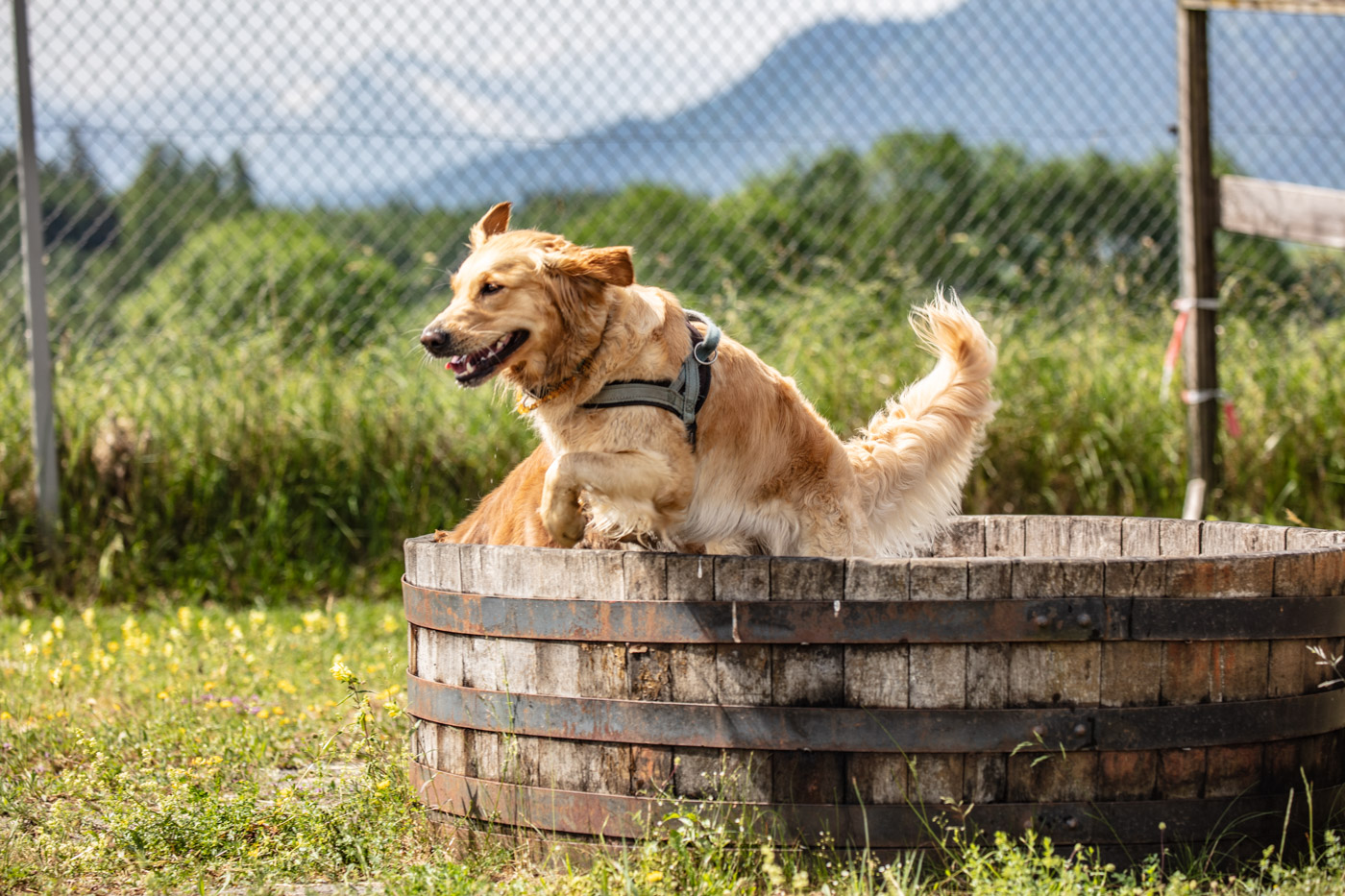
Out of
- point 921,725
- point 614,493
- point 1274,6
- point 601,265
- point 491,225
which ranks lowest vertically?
point 921,725

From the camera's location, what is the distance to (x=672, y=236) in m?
7.56

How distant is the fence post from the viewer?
609cm

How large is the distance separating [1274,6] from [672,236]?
3624mm

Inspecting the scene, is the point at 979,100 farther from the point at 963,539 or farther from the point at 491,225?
the point at 491,225

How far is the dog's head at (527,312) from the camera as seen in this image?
117 inches

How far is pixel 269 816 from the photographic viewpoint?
291 centimetres

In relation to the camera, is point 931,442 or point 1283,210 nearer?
point 931,442

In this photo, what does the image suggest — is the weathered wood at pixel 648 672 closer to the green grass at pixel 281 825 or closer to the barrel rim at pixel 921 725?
the barrel rim at pixel 921 725

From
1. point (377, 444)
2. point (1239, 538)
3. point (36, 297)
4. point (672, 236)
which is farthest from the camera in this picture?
point (672, 236)

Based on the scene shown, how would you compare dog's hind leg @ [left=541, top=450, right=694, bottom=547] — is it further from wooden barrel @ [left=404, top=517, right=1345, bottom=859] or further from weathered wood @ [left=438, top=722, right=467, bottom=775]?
weathered wood @ [left=438, top=722, right=467, bottom=775]

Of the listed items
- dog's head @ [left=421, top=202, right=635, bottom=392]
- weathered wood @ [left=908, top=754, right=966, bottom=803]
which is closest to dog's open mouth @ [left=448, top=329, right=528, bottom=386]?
dog's head @ [left=421, top=202, right=635, bottom=392]

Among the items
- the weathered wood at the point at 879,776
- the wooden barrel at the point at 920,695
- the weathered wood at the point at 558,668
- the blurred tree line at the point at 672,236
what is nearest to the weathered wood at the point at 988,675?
the wooden barrel at the point at 920,695

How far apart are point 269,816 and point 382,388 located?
13.4 ft

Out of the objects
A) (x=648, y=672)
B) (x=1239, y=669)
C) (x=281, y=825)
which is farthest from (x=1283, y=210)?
(x=281, y=825)
